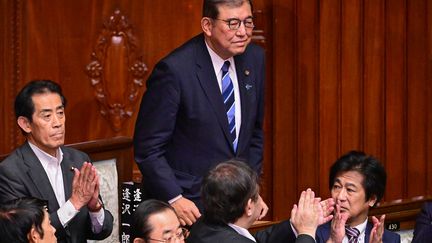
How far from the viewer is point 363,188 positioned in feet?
12.2

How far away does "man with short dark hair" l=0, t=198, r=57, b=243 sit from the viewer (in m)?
2.92

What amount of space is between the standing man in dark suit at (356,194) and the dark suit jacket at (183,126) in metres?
0.34

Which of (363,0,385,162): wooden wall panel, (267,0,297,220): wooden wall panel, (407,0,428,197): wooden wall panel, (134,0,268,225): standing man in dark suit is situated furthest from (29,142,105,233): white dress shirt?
(407,0,428,197): wooden wall panel

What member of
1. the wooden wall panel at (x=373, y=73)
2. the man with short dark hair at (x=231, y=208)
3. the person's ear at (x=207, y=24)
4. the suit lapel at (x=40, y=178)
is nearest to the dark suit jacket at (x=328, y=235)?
the man with short dark hair at (x=231, y=208)

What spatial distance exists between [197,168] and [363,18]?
1.37 m

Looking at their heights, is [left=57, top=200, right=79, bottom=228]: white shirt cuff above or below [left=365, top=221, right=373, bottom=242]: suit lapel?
above

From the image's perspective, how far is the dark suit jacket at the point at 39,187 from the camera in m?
3.45

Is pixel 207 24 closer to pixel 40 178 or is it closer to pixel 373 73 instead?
pixel 40 178

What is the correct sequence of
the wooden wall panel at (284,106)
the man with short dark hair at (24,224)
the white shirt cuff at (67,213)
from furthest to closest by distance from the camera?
the wooden wall panel at (284,106)
the white shirt cuff at (67,213)
the man with short dark hair at (24,224)

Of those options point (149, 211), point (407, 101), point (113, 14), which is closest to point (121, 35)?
point (113, 14)

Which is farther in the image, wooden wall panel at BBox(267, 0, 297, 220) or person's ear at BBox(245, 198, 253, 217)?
wooden wall panel at BBox(267, 0, 297, 220)

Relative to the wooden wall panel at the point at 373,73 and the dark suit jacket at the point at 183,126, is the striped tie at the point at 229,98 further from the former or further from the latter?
the wooden wall panel at the point at 373,73

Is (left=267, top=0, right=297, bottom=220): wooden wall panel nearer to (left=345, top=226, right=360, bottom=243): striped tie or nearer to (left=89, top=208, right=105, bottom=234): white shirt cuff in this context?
(left=345, top=226, right=360, bottom=243): striped tie

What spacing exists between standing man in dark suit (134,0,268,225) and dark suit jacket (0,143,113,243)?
0.22 m
